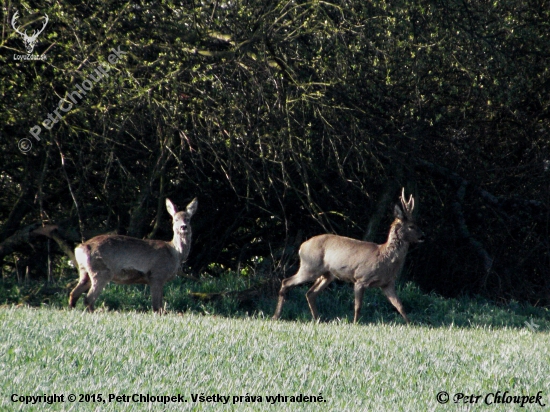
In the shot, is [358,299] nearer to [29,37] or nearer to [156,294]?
[156,294]

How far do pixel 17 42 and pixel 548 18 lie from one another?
27.2ft

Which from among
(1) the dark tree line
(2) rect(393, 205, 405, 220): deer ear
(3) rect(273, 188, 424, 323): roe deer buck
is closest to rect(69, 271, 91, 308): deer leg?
(1) the dark tree line

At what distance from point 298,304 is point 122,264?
276 centimetres

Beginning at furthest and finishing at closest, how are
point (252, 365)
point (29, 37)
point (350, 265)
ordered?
point (350, 265) < point (29, 37) < point (252, 365)

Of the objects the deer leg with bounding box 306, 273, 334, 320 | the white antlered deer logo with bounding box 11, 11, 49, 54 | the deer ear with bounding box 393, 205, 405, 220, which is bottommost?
the deer leg with bounding box 306, 273, 334, 320

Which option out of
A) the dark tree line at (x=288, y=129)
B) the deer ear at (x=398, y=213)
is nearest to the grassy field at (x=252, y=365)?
the deer ear at (x=398, y=213)

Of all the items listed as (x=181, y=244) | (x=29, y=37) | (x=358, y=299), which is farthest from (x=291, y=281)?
(x=29, y=37)

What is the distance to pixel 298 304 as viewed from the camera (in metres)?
11.6

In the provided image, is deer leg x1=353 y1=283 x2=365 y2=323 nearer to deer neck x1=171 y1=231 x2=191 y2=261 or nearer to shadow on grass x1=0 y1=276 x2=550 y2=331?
shadow on grass x1=0 y1=276 x2=550 y2=331

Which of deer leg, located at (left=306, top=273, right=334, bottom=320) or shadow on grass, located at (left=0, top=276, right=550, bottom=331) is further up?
deer leg, located at (left=306, top=273, right=334, bottom=320)

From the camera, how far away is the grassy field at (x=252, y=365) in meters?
5.51

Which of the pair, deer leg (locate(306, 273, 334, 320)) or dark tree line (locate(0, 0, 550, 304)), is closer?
dark tree line (locate(0, 0, 550, 304))

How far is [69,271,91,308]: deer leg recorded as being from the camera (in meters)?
10.2

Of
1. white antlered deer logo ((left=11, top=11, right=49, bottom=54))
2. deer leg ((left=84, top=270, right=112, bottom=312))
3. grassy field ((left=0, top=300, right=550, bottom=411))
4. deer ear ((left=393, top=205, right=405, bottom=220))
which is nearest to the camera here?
grassy field ((left=0, top=300, right=550, bottom=411))
